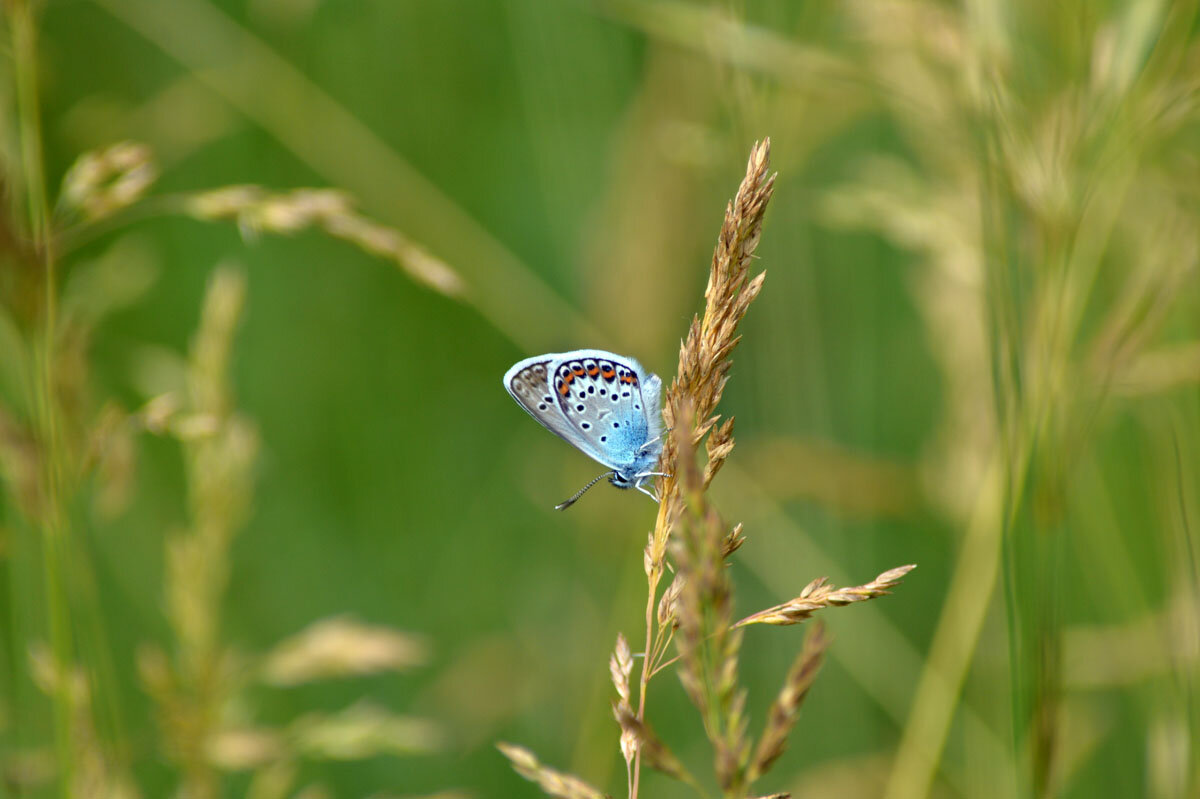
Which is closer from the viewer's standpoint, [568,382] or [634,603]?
[568,382]

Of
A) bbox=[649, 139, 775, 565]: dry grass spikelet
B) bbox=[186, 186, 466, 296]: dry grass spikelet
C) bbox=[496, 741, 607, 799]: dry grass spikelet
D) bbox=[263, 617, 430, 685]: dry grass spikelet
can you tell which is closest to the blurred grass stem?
bbox=[186, 186, 466, 296]: dry grass spikelet

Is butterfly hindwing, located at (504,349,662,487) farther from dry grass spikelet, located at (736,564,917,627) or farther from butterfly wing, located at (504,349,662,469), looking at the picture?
dry grass spikelet, located at (736,564,917,627)

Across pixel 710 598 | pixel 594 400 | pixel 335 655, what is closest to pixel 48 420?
pixel 335 655

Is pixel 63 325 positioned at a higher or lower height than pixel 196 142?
lower

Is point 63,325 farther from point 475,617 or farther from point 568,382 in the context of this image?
point 475,617

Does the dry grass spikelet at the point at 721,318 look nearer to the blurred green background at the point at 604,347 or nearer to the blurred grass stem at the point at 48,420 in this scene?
the blurred green background at the point at 604,347

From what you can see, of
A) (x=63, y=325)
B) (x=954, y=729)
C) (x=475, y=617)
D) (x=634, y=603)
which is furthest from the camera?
(x=475, y=617)

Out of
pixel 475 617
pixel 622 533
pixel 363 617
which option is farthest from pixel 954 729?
pixel 363 617

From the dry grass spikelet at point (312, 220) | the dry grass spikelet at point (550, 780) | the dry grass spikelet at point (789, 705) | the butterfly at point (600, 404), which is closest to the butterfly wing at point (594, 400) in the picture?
the butterfly at point (600, 404)
